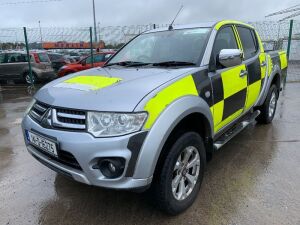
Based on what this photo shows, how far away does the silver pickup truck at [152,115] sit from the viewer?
2352 mm

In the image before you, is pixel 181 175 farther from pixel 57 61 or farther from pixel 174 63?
pixel 57 61

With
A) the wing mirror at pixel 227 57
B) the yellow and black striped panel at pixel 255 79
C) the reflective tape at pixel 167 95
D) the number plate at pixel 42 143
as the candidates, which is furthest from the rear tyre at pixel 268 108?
the number plate at pixel 42 143

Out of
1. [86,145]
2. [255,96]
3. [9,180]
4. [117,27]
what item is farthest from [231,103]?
[117,27]

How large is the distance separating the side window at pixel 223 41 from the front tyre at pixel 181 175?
1.02 m

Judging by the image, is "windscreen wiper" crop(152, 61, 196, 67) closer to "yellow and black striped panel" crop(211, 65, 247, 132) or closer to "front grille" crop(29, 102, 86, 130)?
"yellow and black striped panel" crop(211, 65, 247, 132)

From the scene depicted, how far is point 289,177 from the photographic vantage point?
3545 mm

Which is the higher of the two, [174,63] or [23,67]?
[174,63]

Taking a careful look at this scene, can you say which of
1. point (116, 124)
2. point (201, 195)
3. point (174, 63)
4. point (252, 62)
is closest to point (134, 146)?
point (116, 124)

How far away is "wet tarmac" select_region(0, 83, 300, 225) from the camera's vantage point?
2.86 m

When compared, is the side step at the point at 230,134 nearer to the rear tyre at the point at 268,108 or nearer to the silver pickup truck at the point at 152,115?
the silver pickup truck at the point at 152,115

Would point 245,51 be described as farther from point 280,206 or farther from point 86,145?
point 86,145

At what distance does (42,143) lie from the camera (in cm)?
273

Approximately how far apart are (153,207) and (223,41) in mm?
2167

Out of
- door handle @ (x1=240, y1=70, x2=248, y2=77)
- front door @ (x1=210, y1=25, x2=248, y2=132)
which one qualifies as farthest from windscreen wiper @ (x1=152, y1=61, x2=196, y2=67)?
door handle @ (x1=240, y1=70, x2=248, y2=77)
